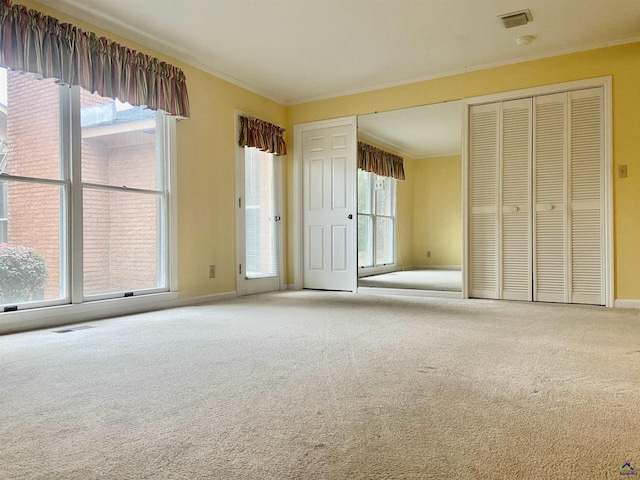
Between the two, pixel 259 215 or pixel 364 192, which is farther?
pixel 364 192

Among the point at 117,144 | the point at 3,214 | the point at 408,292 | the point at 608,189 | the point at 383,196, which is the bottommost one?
the point at 408,292

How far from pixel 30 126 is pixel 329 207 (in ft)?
10.7

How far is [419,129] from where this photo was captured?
5363 mm

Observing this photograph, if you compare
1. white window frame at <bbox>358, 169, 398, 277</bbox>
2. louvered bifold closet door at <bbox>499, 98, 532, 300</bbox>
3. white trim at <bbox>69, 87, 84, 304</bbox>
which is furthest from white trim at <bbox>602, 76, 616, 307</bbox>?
white trim at <bbox>69, 87, 84, 304</bbox>

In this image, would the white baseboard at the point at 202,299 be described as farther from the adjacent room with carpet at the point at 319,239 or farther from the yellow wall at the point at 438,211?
the yellow wall at the point at 438,211

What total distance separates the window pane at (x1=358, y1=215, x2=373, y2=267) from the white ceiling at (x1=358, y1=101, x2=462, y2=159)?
3.20 feet

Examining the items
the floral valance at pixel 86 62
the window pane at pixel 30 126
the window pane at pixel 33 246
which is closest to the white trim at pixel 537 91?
the floral valance at pixel 86 62

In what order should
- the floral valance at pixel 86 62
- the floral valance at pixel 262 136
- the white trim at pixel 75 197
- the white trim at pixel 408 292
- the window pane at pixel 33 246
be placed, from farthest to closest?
the floral valance at pixel 262 136 < the white trim at pixel 408 292 < the white trim at pixel 75 197 < the window pane at pixel 33 246 < the floral valance at pixel 86 62

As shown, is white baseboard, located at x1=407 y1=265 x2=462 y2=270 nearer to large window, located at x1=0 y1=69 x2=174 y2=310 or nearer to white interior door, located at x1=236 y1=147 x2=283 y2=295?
white interior door, located at x1=236 y1=147 x2=283 y2=295

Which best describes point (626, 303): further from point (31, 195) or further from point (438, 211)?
point (31, 195)

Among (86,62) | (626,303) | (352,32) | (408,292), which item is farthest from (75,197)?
(626,303)

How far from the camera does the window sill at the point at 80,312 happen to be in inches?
122

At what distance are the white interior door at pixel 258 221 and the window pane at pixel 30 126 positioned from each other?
1976mm

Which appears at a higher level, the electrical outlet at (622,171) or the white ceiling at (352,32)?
the white ceiling at (352,32)
